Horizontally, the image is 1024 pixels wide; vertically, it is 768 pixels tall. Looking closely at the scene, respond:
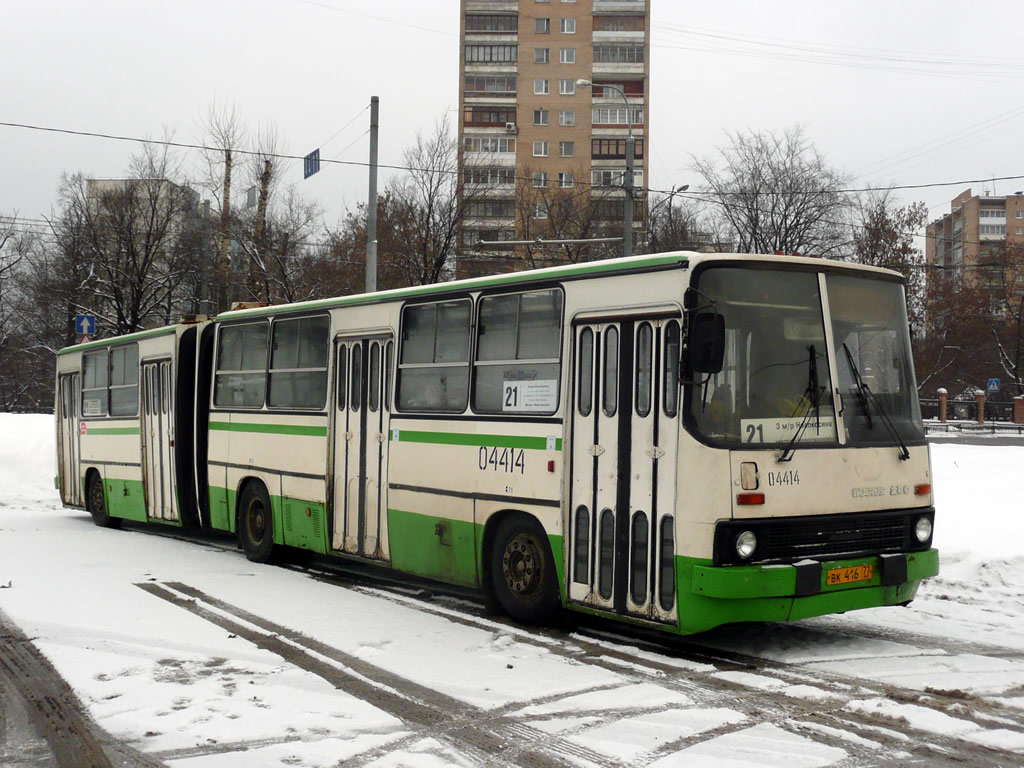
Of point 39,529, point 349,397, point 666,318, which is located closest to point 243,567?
point 349,397

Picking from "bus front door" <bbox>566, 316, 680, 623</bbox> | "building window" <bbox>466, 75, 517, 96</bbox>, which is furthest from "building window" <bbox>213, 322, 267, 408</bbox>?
"building window" <bbox>466, 75, 517, 96</bbox>

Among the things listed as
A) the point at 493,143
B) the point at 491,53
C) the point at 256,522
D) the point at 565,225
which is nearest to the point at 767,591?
the point at 256,522

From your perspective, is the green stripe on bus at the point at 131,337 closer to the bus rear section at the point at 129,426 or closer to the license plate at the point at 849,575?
the bus rear section at the point at 129,426

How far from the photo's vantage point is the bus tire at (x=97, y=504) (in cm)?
1823

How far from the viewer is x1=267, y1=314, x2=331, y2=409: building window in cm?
1223

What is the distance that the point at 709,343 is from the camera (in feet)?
24.6

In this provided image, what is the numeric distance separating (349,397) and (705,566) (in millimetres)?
5199

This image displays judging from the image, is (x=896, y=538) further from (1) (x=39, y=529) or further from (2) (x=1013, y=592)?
(1) (x=39, y=529)

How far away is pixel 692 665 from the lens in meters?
7.71

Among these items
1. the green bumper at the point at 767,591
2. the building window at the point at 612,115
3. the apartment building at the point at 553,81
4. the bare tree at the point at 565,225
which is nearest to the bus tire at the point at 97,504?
the green bumper at the point at 767,591

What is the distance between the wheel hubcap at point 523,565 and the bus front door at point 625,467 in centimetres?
46

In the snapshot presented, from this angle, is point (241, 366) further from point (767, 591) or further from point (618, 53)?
point (618, 53)

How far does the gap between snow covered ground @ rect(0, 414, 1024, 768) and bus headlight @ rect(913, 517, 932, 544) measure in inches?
30.4

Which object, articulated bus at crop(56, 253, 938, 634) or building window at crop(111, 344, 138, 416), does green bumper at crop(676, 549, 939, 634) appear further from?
building window at crop(111, 344, 138, 416)
